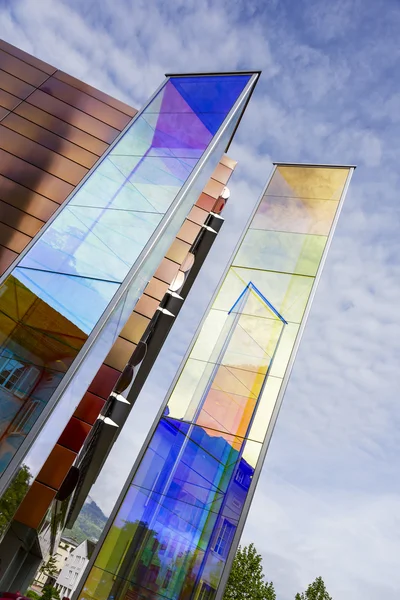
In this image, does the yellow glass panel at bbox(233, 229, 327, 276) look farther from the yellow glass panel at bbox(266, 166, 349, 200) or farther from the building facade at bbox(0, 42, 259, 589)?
the yellow glass panel at bbox(266, 166, 349, 200)

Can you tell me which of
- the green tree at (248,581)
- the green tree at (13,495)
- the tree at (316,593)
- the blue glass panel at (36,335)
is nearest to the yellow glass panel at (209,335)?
the blue glass panel at (36,335)

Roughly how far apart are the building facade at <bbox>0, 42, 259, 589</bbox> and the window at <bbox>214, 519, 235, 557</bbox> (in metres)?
3.29

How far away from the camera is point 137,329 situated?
1186cm

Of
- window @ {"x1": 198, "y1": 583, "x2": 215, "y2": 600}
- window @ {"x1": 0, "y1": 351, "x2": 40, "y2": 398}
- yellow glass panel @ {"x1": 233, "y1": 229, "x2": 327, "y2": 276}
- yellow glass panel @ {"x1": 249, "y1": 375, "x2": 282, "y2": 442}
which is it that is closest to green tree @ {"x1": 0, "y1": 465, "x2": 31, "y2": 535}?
window @ {"x1": 0, "y1": 351, "x2": 40, "y2": 398}

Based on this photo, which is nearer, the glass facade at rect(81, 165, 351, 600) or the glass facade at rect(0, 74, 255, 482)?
the glass facade at rect(0, 74, 255, 482)

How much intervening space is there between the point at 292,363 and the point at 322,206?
20.0ft

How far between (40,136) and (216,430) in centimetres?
953

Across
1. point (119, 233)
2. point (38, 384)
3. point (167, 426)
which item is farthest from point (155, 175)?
point (167, 426)

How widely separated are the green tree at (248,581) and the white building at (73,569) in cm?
7702

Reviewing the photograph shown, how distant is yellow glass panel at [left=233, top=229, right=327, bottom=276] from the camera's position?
1308 cm

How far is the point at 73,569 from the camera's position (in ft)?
346

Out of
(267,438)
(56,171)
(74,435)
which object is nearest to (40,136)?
(56,171)

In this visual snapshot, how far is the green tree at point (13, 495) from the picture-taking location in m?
5.13

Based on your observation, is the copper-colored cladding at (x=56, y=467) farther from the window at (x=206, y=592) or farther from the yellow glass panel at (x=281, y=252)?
the yellow glass panel at (x=281, y=252)
